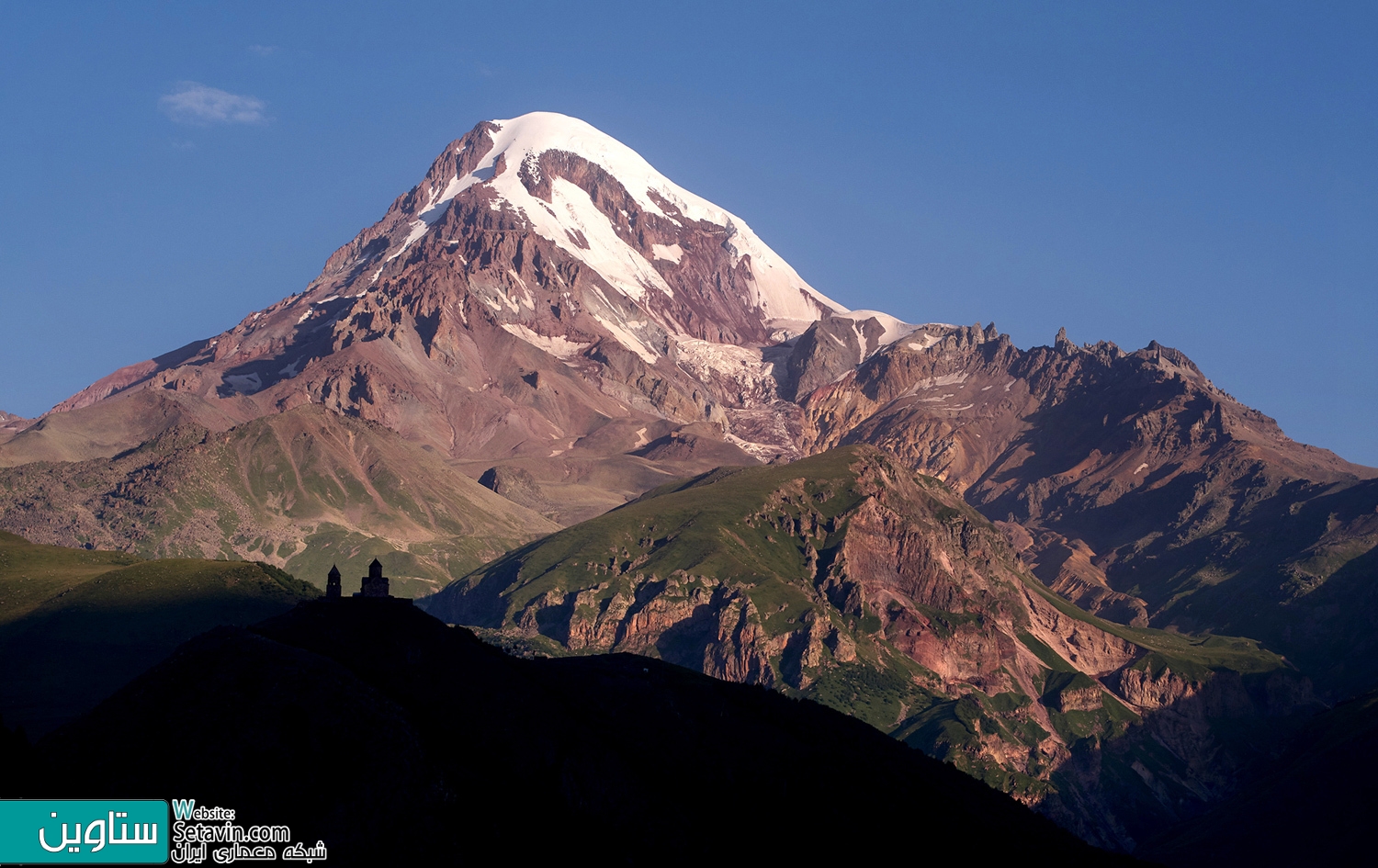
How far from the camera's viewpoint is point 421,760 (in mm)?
147500

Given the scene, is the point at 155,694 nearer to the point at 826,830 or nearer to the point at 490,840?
the point at 490,840

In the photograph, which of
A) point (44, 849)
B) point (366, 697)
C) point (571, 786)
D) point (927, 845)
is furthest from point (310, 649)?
point (927, 845)

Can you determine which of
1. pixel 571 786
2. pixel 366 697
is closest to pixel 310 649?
pixel 366 697

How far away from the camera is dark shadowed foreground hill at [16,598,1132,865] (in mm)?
135250

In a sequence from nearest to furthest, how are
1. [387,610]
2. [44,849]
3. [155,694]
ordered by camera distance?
[44,849]
[155,694]
[387,610]

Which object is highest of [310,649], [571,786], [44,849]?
[310,649]

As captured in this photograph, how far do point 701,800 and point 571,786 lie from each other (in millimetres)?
22170

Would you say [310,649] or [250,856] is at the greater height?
[310,649]

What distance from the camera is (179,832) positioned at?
404 ft

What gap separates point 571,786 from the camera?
165250 millimetres

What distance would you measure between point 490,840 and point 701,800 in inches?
1608

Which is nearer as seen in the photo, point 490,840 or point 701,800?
point 490,840

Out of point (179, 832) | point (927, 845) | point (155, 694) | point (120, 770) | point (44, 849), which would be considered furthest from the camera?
point (927, 845)

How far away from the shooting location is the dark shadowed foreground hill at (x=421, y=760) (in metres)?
135
